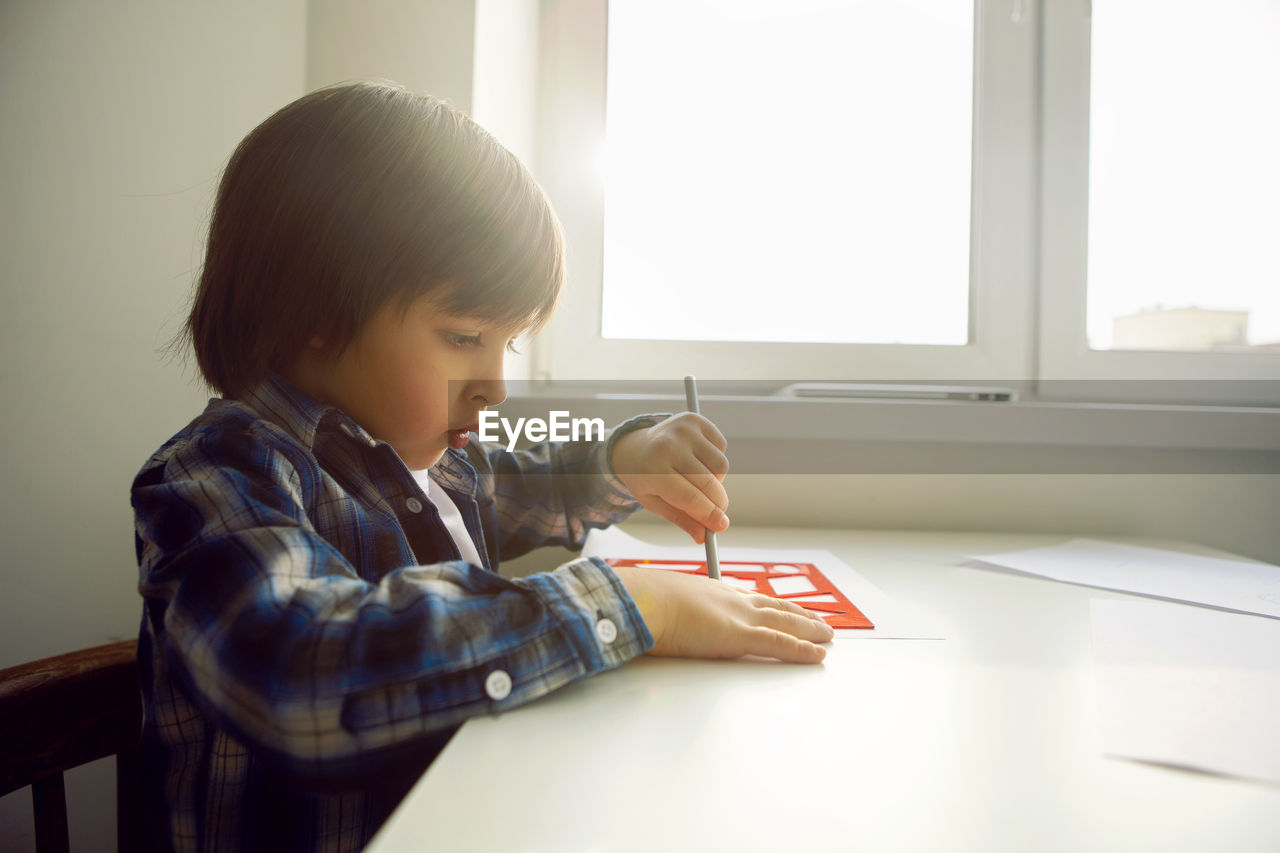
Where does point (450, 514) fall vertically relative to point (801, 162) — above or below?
below

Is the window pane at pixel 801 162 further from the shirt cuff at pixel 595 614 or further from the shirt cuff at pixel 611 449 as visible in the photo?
the shirt cuff at pixel 595 614

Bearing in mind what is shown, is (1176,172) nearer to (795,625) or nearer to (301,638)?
(795,625)

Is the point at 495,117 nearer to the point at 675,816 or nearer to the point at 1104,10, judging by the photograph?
the point at 675,816

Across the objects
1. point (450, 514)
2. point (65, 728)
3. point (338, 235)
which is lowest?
point (65, 728)

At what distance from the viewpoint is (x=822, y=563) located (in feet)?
2.16

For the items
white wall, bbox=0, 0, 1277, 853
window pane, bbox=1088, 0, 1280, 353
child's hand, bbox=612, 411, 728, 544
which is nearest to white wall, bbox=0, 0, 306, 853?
white wall, bbox=0, 0, 1277, 853

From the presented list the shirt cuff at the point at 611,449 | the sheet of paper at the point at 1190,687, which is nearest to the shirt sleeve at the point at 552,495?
the shirt cuff at the point at 611,449

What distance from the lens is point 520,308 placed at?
55cm

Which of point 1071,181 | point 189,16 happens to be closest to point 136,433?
point 189,16

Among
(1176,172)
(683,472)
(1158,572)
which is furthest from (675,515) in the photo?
(1176,172)

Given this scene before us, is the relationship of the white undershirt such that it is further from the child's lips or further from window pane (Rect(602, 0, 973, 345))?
window pane (Rect(602, 0, 973, 345))

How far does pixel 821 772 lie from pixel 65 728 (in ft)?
1.45

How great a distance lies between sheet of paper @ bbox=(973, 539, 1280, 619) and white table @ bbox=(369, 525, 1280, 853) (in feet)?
0.77

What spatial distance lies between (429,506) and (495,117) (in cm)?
59
